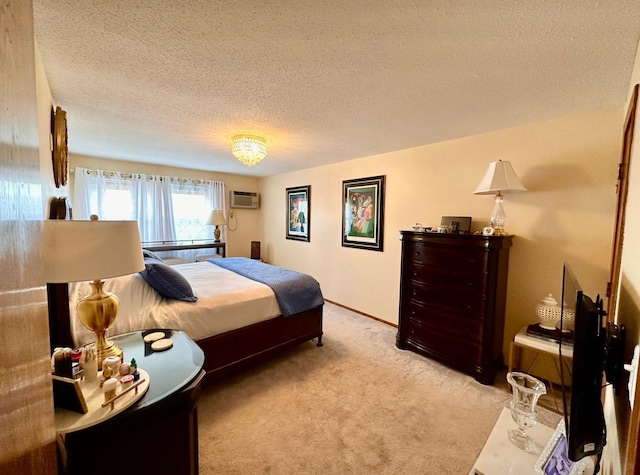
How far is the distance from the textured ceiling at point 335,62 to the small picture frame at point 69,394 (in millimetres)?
1470

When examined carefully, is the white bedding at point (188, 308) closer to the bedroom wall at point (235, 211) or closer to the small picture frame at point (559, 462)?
the small picture frame at point (559, 462)

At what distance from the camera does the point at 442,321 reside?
8.23ft

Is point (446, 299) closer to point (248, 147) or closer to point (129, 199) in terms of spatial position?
point (248, 147)

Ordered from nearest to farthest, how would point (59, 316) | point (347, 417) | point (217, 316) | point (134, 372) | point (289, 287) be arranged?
point (134, 372), point (59, 316), point (347, 417), point (217, 316), point (289, 287)

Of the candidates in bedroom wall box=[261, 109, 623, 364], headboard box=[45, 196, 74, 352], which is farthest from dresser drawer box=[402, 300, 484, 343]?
headboard box=[45, 196, 74, 352]

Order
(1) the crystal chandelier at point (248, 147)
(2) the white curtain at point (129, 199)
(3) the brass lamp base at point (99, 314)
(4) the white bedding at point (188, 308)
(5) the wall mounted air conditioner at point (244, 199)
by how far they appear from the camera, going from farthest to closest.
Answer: (5) the wall mounted air conditioner at point (244, 199), (2) the white curtain at point (129, 199), (1) the crystal chandelier at point (248, 147), (4) the white bedding at point (188, 308), (3) the brass lamp base at point (99, 314)

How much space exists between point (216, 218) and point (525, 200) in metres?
4.31

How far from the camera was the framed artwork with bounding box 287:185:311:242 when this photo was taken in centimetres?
456

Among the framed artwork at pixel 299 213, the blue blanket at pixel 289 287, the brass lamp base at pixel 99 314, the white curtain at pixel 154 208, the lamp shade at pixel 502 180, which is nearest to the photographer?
the brass lamp base at pixel 99 314

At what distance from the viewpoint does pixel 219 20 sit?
3.88ft

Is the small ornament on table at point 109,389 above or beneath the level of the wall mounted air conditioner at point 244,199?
beneath

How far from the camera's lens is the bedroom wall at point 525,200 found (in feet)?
6.64

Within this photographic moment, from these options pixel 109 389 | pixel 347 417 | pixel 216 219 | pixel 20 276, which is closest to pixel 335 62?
pixel 20 276

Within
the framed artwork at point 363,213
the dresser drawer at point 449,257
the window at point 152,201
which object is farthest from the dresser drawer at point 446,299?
the window at point 152,201
